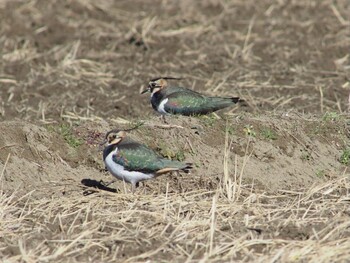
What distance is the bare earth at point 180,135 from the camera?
9.34 m

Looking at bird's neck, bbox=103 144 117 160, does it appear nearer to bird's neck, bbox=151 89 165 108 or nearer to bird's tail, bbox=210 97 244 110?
bird's neck, bbox=151 89 165 108

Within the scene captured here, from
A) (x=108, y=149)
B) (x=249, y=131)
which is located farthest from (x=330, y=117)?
Answer: (x=108, y=149)

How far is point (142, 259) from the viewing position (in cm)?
891

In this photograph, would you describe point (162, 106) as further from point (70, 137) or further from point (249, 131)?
point (70, 137)

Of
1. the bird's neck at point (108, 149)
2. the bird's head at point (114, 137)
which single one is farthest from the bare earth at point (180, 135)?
the bird's head at point (114, 137)

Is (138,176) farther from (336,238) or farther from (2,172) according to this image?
(336,238)

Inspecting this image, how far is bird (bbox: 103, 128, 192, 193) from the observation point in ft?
35.7

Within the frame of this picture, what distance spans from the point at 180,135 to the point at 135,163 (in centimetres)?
120

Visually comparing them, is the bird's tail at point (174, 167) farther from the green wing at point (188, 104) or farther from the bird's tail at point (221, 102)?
the bird's tail at point (221, 102)

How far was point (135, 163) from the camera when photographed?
10883 millimetres

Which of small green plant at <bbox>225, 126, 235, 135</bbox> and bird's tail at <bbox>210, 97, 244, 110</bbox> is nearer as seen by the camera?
small green plant at <bbox>225, 126, 235, 135</bbox>

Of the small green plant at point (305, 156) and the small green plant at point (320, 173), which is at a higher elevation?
the small green plant at point (305, 156)

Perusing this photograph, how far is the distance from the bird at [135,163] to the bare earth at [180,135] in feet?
0.77

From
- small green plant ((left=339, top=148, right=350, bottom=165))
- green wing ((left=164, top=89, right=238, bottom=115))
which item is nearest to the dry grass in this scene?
small green plant ((left=339, top=148, right=350, bottom=165))
